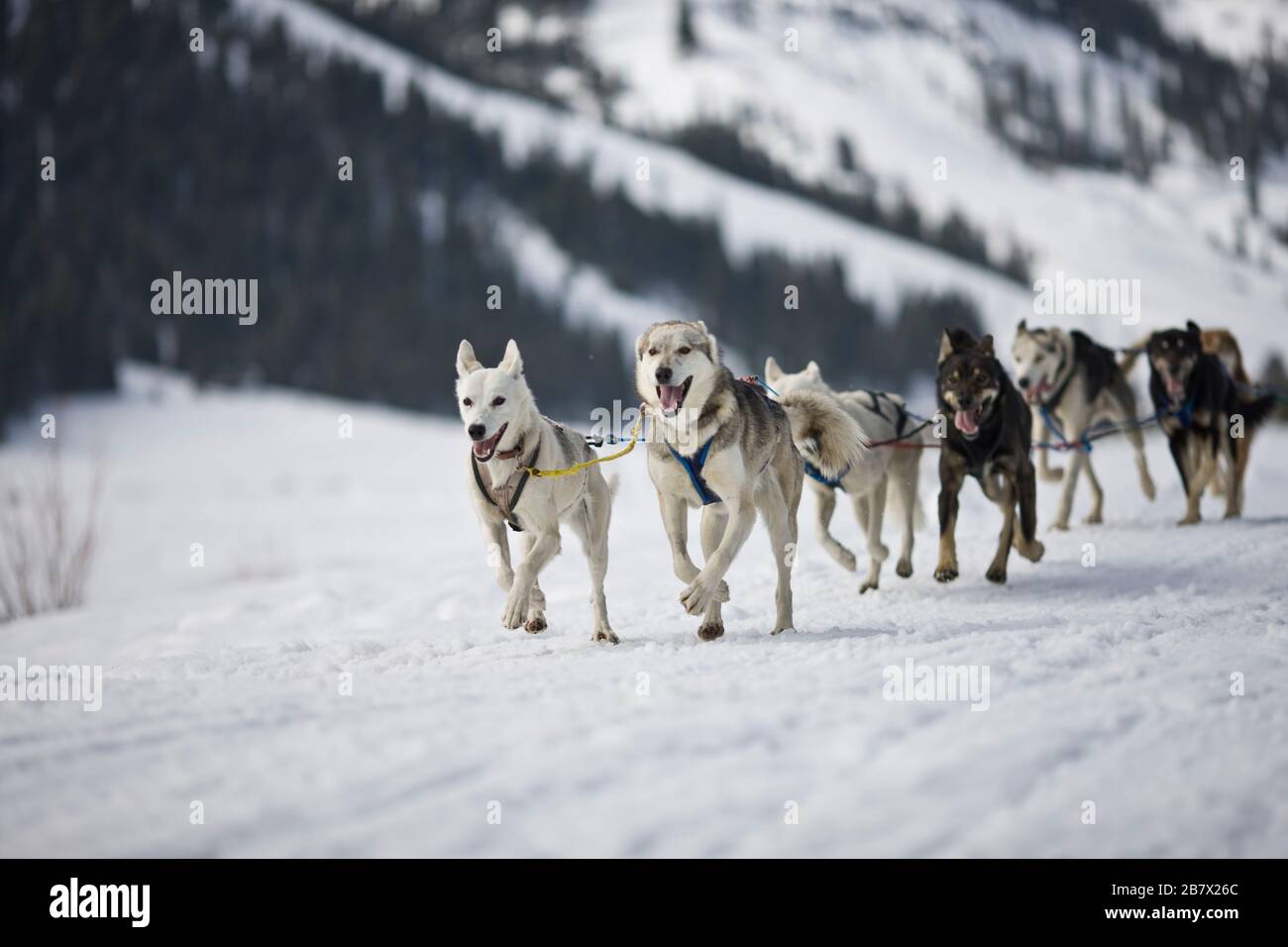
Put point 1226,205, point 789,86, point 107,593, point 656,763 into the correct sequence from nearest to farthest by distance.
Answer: point 656,763, point 107,593, point 1226,205, point 789,86

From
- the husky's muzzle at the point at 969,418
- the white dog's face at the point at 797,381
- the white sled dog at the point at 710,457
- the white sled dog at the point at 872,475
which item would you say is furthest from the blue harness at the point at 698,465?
the husky's muzzle at the point at 969,418

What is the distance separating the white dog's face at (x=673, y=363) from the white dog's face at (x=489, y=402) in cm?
61

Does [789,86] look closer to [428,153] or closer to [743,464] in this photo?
[428,153]

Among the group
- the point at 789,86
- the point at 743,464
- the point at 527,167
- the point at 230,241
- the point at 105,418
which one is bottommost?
the point at 743,464

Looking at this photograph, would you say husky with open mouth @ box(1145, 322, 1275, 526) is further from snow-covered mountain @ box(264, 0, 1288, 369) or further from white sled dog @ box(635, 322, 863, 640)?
white sled dog @ box(635, 322, 863, 640)

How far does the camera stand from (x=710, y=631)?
529cm

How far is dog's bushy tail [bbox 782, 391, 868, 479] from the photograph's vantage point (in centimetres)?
616

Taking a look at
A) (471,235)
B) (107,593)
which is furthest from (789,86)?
(107,593)

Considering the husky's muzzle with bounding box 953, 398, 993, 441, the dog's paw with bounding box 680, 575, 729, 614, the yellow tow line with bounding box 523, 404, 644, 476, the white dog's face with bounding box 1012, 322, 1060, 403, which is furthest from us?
the white dog's face with bounding box 1012, 322, 1060, 403

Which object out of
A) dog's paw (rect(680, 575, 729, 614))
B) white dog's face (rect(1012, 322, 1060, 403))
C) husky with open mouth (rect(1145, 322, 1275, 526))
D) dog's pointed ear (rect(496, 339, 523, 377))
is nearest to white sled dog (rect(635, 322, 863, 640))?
dog's paw (rect(680, 575, 729, 614))

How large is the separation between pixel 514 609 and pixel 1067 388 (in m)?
6.21

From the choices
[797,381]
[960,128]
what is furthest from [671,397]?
[960,128]

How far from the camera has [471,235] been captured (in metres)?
51.6
